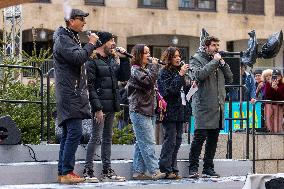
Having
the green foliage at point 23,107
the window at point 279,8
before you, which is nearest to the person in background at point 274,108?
the green foliage at point 23,107

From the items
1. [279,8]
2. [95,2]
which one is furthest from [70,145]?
[279,8]

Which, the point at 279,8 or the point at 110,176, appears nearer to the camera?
the point at 110,176

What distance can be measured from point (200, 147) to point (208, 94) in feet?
2.61

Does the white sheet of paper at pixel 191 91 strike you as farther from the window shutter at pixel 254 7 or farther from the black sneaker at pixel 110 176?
the window shutter at pixel 254 7

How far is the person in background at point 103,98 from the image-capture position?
10.2m

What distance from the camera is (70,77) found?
963cm

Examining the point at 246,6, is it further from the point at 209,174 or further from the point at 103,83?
the point at 103,83

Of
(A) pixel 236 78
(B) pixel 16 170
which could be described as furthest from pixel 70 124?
(A) pixel 236 78

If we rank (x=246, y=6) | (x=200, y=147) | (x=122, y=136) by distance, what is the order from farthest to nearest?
1. (x=246, y=6)
2. (x=122, y=136)
3. (x=200, y=147)

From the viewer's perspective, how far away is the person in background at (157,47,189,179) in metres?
11.1

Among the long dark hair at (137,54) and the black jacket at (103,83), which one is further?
the long dark hair at (137,54)

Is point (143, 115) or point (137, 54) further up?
point (137, 54)

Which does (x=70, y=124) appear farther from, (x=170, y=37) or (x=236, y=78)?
(x=170, y=37)

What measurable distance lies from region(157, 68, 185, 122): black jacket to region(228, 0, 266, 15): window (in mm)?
29515
